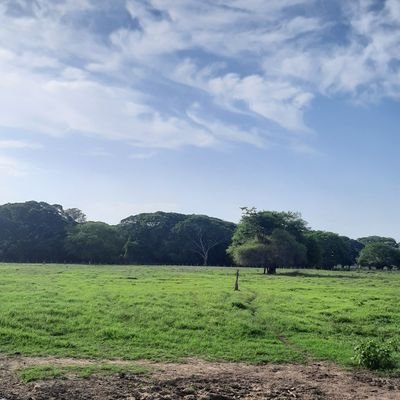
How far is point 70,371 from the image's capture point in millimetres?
13578

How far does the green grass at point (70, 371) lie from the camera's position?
13047 millimetres

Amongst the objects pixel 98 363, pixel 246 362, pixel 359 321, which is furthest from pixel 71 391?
pixel 359 321

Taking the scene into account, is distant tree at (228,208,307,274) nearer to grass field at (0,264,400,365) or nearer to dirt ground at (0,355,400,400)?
grass field at (0,264,400,365)

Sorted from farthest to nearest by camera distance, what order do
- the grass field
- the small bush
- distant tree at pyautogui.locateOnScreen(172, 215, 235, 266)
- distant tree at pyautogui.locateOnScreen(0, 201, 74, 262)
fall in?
distant tree at pyautogui.locateOnScreen(172, 215, 235, 266) < distant tree at pyautogui.locateOnScreen(0, 201, 74, 262) < the grass field < the small bush

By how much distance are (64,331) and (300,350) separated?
28.5 ft

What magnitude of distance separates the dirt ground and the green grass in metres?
0.25

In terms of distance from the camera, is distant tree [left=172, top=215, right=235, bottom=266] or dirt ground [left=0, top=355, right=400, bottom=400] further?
distant tree [left=172, top=215, right=235, bottom=266]

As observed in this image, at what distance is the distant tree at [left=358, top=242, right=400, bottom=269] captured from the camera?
118 m

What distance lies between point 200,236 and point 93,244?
28.0m

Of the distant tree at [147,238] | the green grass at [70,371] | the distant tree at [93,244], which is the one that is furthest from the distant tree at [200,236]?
the green grass at [70,371]

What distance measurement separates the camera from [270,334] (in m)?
19.8

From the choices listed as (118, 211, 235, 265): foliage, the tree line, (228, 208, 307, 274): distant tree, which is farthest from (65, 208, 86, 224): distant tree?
(228, 208, 307, 274): distant tree

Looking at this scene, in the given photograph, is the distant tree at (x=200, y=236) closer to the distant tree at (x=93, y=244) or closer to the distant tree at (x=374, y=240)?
the distant tree at (x=93, y=244)

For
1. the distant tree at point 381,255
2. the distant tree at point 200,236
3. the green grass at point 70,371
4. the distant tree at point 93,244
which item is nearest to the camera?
the green grass at point 70,371
